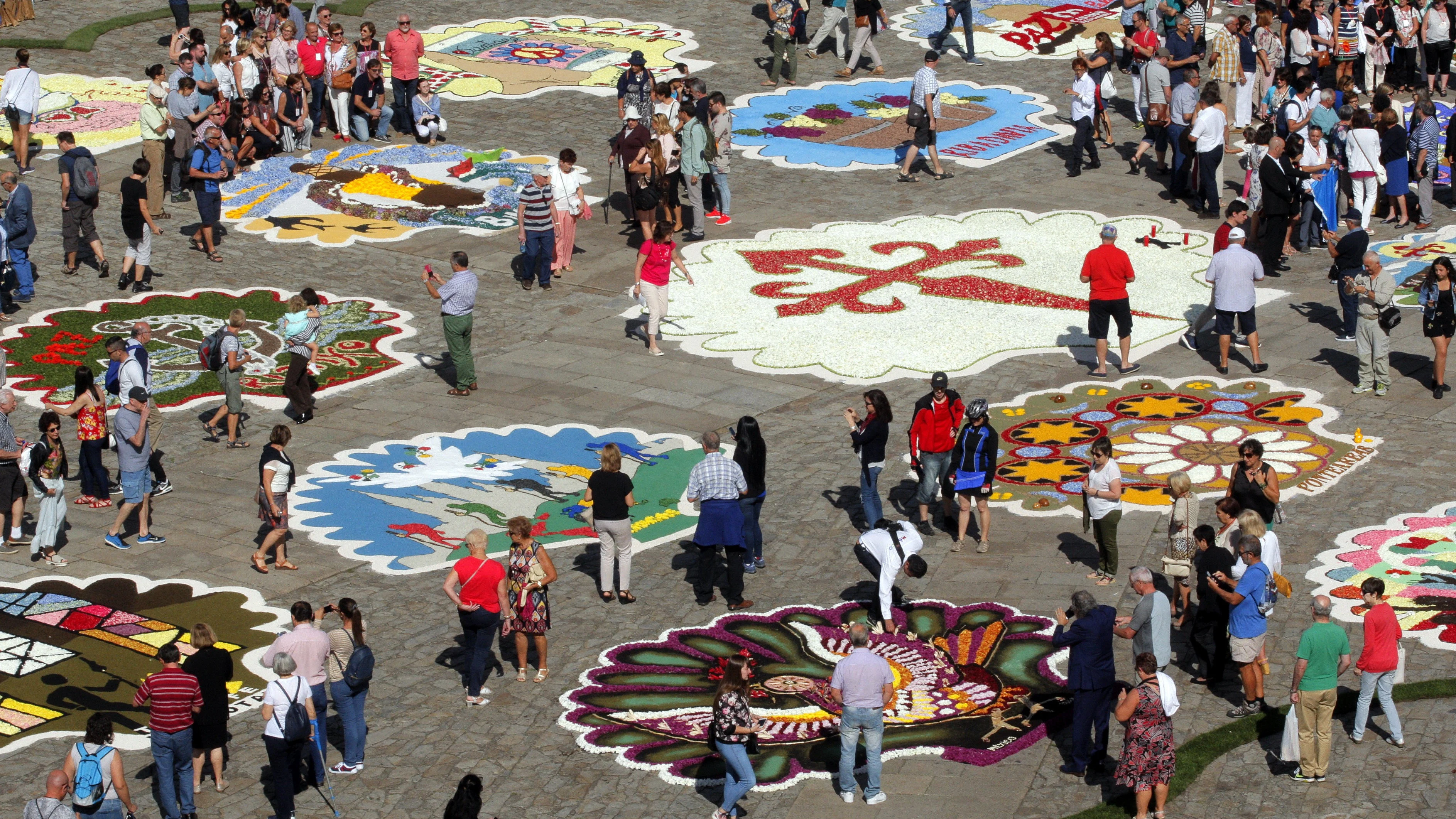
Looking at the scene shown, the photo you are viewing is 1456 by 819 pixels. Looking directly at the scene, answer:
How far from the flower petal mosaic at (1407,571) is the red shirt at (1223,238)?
5055 millimetres

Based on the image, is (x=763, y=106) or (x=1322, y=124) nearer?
(x=1322, y=124)

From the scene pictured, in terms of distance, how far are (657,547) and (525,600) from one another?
313 centimetres

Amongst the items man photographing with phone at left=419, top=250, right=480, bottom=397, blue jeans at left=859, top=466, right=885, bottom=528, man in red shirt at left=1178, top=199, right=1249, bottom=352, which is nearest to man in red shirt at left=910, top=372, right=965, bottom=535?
blue jeans at left=859, top=466, right=885, bottom=528

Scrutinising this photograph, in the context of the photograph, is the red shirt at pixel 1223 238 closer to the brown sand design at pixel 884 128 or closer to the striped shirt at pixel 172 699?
the brown sand design at pixel 884 128

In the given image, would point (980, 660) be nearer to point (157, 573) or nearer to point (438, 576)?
point (438, 576)

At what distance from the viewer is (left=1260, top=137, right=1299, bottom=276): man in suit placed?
2344 centimetres

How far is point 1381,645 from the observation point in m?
12.9

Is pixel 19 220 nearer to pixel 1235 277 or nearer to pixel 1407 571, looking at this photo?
pixel 1235 277

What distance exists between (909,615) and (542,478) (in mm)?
5120

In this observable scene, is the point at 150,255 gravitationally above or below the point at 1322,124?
below

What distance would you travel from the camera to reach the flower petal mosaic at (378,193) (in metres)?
26.9

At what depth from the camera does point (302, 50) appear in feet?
97.3

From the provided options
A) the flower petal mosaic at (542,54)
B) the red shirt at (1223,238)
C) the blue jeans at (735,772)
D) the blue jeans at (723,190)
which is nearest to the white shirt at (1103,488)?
the blue jeans at (735,772)

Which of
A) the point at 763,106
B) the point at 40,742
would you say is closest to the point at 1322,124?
the point at 763,106
